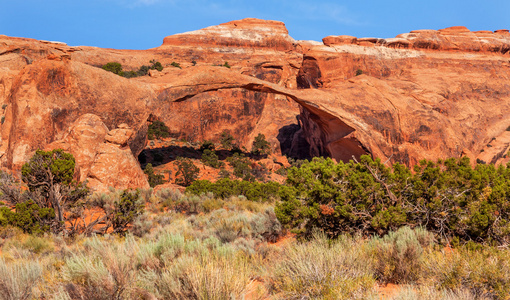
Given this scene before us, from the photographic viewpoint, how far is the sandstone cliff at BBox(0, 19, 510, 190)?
50.1 ft

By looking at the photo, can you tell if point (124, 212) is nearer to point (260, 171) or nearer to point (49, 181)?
point (49, 181)

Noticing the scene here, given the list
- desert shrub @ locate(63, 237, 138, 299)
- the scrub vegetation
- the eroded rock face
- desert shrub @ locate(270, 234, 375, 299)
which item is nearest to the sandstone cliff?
the eroded rock face

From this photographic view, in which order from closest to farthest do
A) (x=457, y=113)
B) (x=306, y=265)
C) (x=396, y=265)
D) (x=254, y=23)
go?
(x=306, y=265), (x=396, y=265), (x=457, y=113), (x=254, y=23)

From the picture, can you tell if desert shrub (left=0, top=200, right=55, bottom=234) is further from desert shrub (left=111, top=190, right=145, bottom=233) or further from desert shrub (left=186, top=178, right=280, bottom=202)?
desert shrub (left=186, top=178, right=280, bottom=202)

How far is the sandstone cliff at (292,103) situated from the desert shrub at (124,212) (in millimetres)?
4793

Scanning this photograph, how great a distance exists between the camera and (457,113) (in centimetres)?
2462

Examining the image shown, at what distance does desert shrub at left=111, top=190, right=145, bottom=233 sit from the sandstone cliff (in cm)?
479

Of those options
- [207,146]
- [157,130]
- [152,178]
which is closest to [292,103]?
[207,146]

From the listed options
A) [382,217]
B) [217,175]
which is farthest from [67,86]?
[382,217]

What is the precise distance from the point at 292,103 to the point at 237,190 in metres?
27.6

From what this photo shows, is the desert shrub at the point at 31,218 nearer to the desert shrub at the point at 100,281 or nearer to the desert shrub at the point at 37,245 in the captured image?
the desert shrub at the point at 37,245

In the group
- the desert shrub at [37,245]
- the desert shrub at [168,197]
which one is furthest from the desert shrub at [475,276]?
the desert shrub at [168,197]

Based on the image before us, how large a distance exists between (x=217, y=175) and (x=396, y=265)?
20665 millimetres

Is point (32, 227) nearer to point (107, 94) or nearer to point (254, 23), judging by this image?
point (107, 94)
